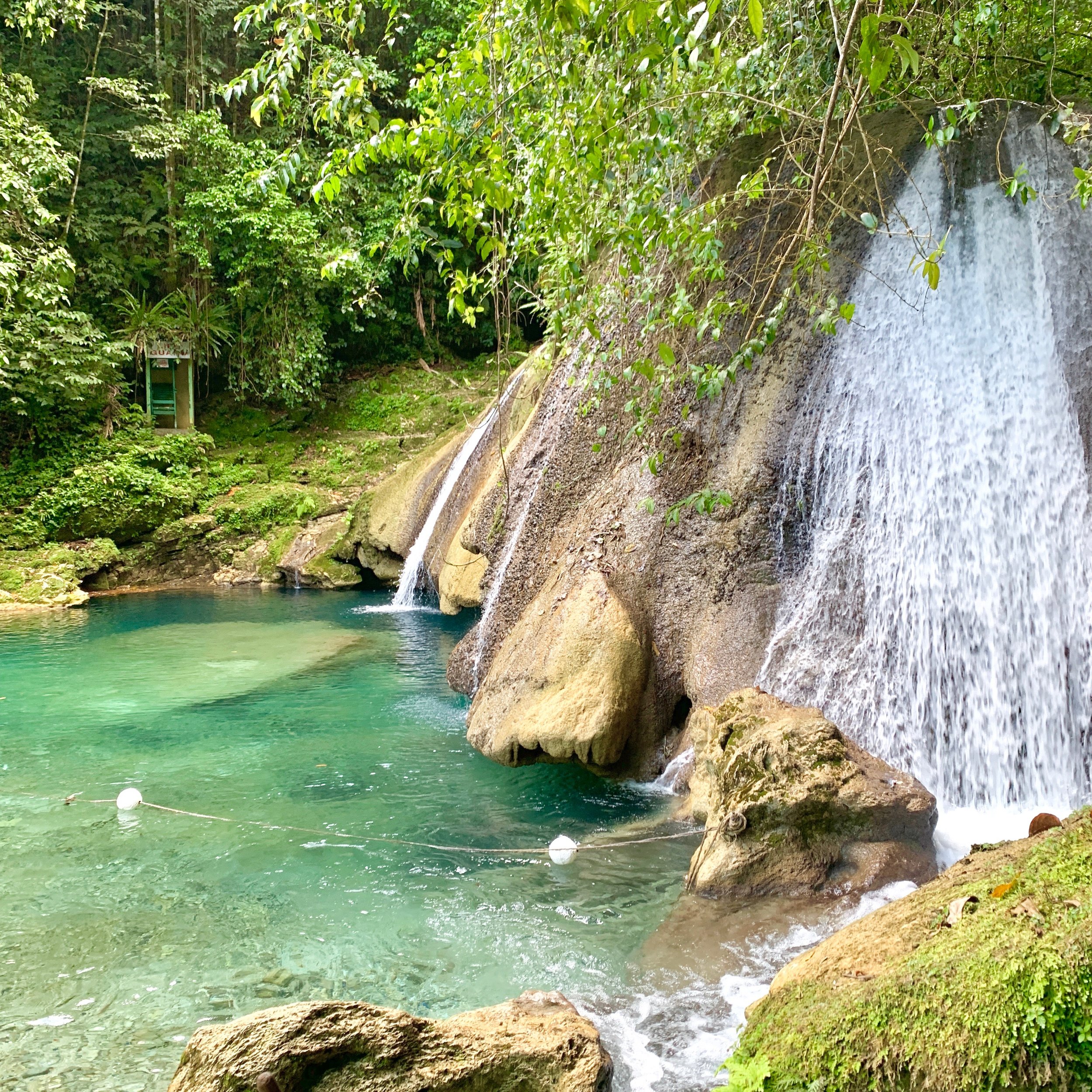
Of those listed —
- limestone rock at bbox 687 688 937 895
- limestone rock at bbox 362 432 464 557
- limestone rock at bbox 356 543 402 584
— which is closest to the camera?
limestone rock at bbox 687 688 937 895

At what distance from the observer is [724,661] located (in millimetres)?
7324

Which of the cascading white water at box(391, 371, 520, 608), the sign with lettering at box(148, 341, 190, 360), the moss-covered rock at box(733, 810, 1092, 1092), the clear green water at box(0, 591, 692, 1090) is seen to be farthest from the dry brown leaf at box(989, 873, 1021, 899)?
the sign with lettering at box(148, 341, 190, 360)

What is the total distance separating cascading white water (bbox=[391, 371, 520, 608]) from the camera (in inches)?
611

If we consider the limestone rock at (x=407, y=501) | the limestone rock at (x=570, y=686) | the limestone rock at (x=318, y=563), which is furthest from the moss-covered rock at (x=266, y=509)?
the limestone rock at (x=570, y=686)

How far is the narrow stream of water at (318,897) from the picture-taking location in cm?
416

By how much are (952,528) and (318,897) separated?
4.97 metres

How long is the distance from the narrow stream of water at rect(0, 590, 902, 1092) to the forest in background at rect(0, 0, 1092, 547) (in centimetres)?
280

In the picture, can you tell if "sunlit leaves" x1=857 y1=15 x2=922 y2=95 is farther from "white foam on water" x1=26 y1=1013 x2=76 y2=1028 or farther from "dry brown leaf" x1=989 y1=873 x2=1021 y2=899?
"white foam on water" x1=26 y1=1013 x2=76 y2=1028

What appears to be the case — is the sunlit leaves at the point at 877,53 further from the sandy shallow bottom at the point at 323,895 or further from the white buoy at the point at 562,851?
the white buoy at the point at 562,851

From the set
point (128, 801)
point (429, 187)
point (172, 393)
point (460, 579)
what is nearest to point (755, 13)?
point (429, 187)

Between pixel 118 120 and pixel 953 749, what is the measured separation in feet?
68.0

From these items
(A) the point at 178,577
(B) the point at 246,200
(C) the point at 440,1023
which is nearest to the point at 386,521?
(A) the point at 178,577

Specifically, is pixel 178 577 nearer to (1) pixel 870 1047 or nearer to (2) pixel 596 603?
(2) pixel 596 603

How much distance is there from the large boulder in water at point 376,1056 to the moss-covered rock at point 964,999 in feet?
1.98
